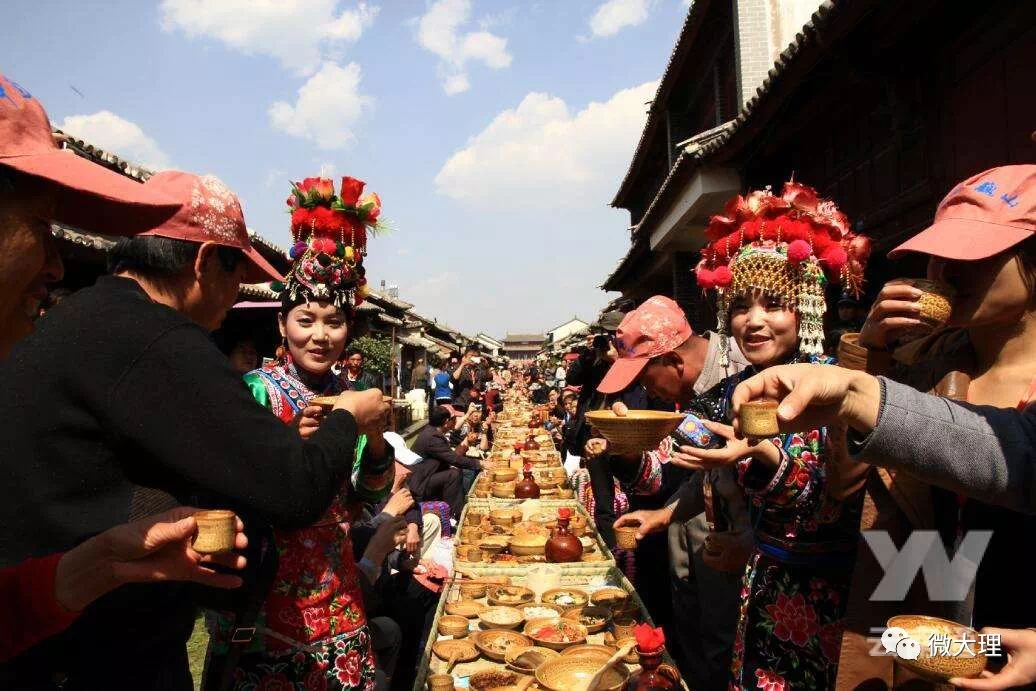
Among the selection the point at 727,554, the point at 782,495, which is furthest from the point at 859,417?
the point at 727,554

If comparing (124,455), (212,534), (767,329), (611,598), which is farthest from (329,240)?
(611,598)

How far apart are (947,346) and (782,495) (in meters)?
0.63

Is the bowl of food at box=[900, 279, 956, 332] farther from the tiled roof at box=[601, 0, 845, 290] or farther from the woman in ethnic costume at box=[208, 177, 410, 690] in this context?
the tiled roof at box=[601, 0, 845, 290]

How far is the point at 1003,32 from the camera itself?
3588 millimetres

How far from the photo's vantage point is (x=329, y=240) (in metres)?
2.46

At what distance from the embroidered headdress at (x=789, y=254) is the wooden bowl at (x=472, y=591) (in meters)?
2.30

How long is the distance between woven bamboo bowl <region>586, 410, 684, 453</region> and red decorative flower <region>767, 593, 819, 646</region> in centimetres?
66

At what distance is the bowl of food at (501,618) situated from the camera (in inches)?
124

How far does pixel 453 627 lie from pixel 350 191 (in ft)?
7.29

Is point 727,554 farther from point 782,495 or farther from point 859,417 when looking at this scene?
point 859,417

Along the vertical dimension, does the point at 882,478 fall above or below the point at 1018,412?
below

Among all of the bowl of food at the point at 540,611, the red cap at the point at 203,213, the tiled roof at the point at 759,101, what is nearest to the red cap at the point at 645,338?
the bowl of food at the point at 540,611

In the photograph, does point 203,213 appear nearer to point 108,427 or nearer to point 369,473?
point 108,427

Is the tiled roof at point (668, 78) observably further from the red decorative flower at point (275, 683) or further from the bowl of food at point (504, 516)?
the red decorative flower at point (275, 683)
